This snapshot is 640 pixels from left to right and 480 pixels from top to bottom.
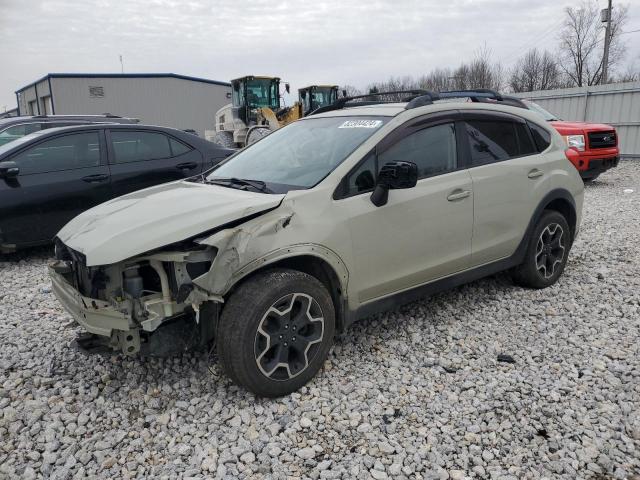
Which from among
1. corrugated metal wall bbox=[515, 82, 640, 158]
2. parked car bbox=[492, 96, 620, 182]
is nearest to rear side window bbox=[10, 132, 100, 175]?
parked car bbox=[492, 96, 620, 182]

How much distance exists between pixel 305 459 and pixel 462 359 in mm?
1511

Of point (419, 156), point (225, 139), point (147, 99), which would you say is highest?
point (147, 99)

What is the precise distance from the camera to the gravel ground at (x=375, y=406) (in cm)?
271

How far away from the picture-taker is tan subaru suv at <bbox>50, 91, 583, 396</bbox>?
9.77 feet

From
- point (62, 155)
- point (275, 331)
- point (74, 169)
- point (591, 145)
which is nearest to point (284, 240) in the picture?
point (275, 331)

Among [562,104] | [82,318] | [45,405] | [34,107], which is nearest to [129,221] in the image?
[82,318]

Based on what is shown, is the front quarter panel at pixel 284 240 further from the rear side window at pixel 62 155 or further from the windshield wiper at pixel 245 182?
the rear side window at pixel 62 155

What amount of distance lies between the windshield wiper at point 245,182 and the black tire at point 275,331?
0.66 meters

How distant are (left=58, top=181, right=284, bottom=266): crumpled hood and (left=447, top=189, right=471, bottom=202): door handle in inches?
56.3

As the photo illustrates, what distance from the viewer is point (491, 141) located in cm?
442

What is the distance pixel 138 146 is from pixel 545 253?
514cm

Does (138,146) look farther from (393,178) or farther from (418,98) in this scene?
(393,178)

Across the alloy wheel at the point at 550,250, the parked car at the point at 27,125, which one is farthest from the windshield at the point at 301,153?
the parked car at the point at 27,125

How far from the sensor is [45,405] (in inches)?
128
